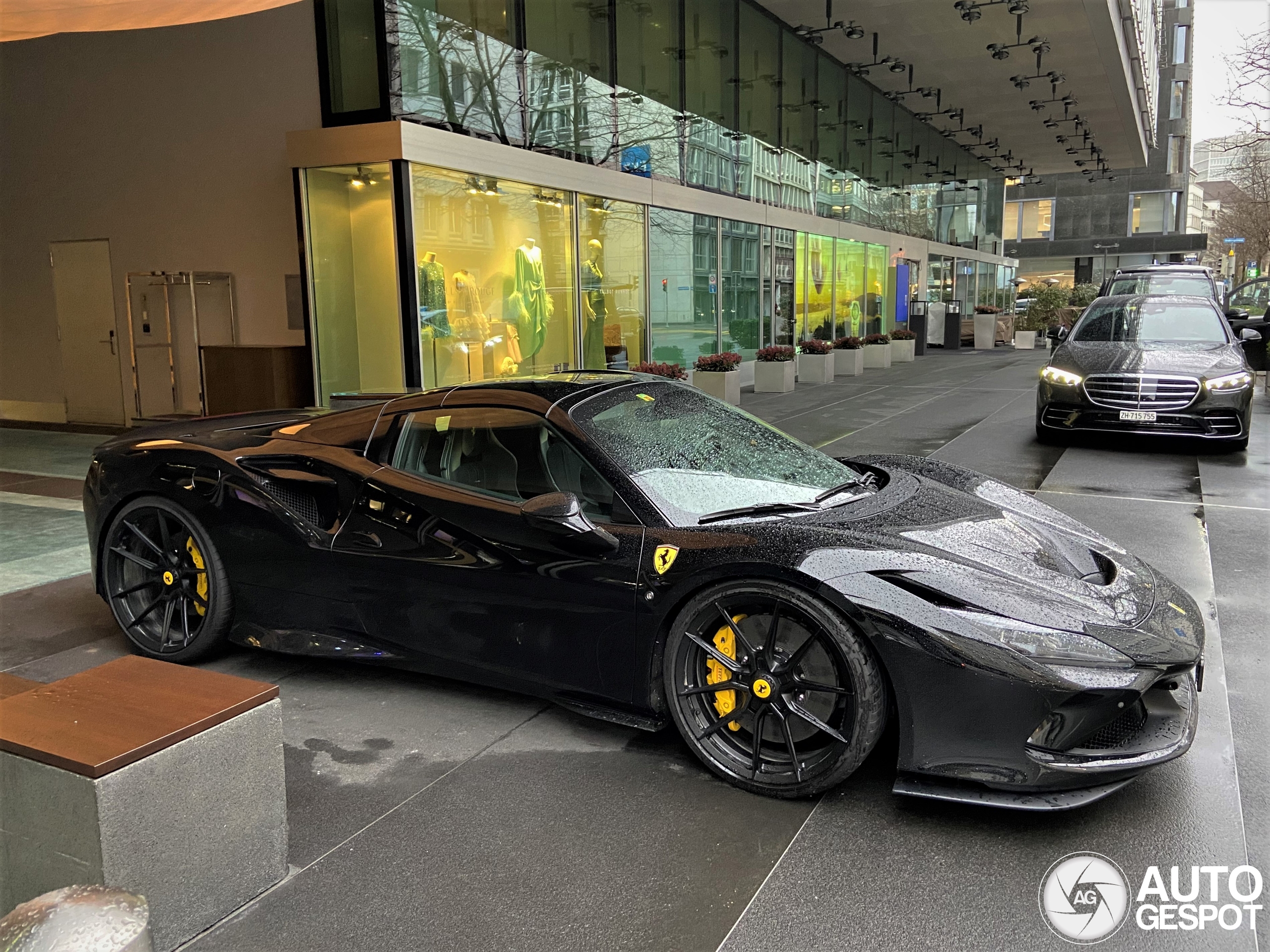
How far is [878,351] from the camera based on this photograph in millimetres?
22875

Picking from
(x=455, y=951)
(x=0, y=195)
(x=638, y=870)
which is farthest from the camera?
(x=0, y=195)

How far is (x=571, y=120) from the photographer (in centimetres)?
1289

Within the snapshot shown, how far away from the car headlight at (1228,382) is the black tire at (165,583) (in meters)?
9.04

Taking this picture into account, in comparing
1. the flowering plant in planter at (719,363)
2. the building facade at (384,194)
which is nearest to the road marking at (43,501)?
the building facade at (384,194)

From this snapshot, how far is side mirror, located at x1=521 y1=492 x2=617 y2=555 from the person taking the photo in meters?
3.30

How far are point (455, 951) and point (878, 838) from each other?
129 cm

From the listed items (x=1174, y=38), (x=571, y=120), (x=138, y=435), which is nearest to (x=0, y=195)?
(x=571, y=120)

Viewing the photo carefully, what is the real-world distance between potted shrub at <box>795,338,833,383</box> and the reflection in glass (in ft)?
8.61

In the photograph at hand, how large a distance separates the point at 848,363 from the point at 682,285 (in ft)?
20.4

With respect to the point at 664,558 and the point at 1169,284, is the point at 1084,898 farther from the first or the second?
the point at 1169,284

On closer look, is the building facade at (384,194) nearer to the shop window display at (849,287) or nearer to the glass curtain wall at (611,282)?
the glass curtain wall at (611,282)

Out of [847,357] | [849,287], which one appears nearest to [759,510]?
[847,357]

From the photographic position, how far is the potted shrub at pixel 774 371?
1730cm

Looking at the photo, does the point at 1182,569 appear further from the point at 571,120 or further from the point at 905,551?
the point at 571,120
